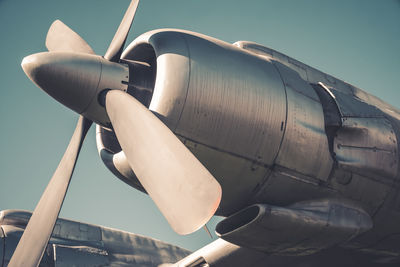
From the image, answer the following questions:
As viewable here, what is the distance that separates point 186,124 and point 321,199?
6.90ft

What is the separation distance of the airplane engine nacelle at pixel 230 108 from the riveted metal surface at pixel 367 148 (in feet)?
0.99

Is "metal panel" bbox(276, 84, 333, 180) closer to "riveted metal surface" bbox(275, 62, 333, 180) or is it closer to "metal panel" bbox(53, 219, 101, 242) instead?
"riveted metal surface" bbox(275, 62, 333, 180)

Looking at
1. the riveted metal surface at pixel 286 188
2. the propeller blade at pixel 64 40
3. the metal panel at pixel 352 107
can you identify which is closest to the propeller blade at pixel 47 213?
the propeller blade at pixel 64 40

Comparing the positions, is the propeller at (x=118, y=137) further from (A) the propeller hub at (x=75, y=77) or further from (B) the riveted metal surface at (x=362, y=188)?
(B) the riveted metal surface at (x=362, y=188)

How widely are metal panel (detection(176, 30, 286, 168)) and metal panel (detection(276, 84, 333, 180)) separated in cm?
13

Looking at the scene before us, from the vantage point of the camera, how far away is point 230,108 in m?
5.28

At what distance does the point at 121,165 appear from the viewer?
19.0ft

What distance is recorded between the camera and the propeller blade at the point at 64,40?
6.70 meters

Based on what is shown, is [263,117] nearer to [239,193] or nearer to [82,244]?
[239,193]

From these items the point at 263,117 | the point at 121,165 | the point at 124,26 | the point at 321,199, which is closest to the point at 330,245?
the point at 321,199

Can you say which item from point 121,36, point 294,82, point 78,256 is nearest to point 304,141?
point 294,82

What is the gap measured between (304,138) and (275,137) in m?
0.41

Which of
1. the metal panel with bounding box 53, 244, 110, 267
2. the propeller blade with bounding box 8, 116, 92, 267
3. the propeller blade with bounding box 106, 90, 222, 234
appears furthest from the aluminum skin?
the metal panel with bounding box 53, 244, 110, 267

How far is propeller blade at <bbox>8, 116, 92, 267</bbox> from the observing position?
6125 millimetres
